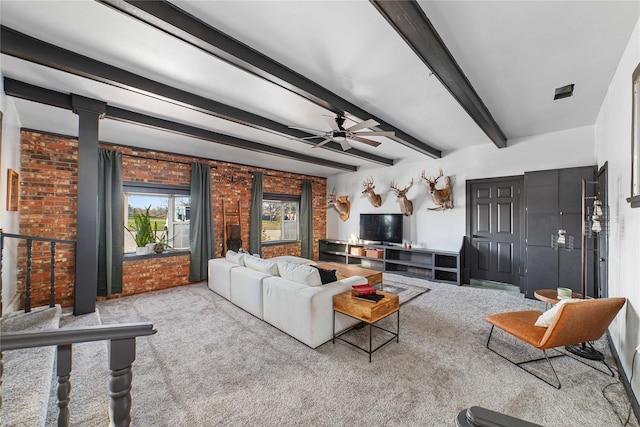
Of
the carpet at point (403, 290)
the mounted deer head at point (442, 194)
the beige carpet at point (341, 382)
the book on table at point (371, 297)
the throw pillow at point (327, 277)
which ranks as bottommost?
the beige carpet at point (341, 382)

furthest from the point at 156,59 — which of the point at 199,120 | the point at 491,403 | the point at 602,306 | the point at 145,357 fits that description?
the point at 602,306

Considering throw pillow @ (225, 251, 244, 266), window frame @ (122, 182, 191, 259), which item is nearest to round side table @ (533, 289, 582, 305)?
throw pillow @ (225, 251, 244, 266)

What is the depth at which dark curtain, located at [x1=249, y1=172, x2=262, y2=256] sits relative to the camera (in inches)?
247

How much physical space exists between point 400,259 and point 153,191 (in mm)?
5355

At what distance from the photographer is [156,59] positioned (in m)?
2.32

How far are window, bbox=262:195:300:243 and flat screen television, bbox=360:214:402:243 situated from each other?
6.55ft

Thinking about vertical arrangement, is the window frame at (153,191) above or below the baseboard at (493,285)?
above

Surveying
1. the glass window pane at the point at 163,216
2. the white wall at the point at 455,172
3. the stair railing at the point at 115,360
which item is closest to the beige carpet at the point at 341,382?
the stair railing at the point at 115,360

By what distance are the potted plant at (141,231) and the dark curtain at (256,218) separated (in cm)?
208

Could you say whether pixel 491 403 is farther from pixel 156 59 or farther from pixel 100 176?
pixel 100 176

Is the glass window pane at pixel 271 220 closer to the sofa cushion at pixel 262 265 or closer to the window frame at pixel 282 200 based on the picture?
the window frame at pixel 282 200

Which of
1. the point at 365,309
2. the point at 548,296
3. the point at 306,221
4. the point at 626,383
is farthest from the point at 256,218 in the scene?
the point at 626,383

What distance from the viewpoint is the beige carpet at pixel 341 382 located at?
1812 millimetres

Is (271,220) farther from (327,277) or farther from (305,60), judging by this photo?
(305,60)
